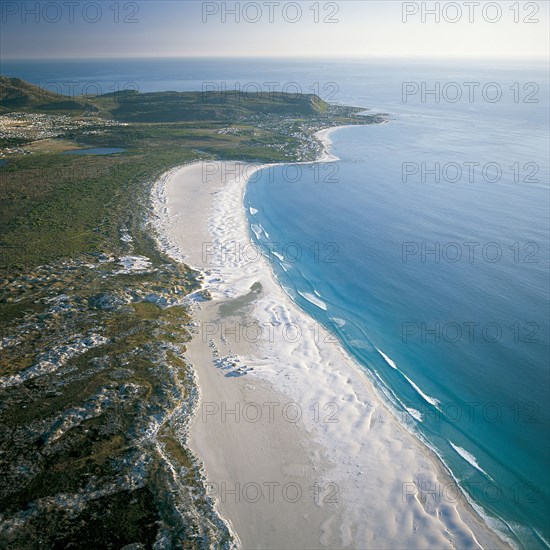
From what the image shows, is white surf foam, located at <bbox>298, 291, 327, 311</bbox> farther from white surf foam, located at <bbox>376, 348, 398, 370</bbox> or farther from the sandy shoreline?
white surf foam, located at <bbox>376, 348, 398, 370</bbox>

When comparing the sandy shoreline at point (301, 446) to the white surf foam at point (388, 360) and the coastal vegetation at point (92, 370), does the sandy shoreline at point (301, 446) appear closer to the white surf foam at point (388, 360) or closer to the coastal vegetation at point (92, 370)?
the coastal vegetation at point (92, 370)

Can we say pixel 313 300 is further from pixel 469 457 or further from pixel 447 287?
pixel 469 457

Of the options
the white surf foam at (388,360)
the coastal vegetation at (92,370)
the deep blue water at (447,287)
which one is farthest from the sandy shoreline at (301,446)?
the white surf foam at (388,360)

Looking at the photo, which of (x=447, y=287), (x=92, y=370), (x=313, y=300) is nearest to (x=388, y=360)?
(x=313, y=300)

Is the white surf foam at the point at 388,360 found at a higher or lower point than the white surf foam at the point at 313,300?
lower

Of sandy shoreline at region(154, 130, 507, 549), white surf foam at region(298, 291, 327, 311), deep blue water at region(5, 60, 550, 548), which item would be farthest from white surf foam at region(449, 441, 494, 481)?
white surf foam at region(298, 291, 327, 311)

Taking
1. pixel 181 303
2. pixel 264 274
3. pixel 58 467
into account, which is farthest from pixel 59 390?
pixel 264 274
